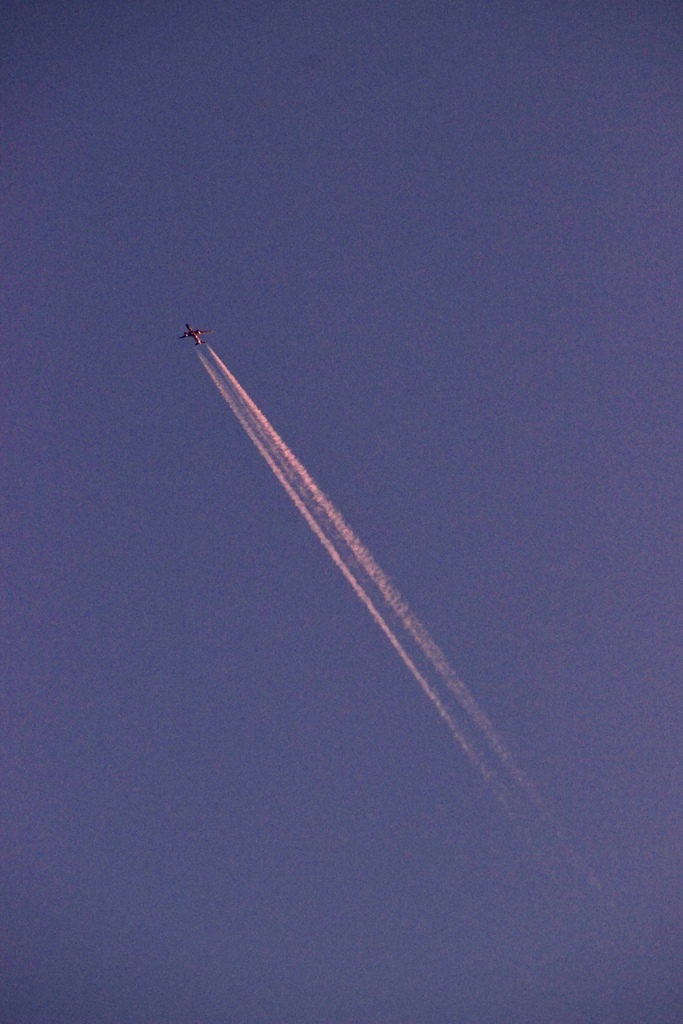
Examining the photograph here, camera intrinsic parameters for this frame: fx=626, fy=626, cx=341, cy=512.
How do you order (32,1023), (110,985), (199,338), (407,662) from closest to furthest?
(407,662), (199,338), (32,1023), (110,985)

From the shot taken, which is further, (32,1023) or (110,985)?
(110,985)

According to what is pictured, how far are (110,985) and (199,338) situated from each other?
52.5m

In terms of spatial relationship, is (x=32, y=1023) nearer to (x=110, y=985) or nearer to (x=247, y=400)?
(x=110, y=985)

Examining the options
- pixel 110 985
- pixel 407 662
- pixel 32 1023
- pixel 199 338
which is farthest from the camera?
pixel 110 985

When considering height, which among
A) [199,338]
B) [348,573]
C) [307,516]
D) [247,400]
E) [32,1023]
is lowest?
[32,1023]

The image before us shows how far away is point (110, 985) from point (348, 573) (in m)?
41.8

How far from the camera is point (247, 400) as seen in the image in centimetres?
4109

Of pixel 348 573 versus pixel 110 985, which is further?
pixel 110 985

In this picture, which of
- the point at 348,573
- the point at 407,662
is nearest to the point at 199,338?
the point at 348,573

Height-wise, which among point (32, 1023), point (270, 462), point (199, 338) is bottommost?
point (32, 1023)

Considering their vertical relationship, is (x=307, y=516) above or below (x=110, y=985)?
above

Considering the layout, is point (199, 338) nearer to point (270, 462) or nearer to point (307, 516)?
point (270, 462)

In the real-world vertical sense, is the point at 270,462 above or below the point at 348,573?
above

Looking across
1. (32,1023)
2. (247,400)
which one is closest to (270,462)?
(247,400)
